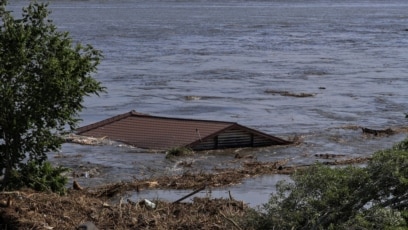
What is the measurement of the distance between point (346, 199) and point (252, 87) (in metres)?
21.7

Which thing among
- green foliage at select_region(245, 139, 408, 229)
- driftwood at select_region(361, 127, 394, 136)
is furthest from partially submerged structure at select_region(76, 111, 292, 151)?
green foliage at select_region(245, 139, 408, 229)

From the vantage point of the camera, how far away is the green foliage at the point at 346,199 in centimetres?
820

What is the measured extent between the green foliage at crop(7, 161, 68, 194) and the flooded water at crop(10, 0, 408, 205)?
2.90 meters

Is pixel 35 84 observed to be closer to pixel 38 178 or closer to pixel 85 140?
pixel 38 178

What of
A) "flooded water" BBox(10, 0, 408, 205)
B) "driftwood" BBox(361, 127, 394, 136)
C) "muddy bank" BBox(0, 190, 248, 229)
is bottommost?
"flooded water" BBox(10, 0, 408, 205)

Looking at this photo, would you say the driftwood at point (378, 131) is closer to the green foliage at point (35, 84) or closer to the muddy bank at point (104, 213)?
the green foliage at point (35, 84)

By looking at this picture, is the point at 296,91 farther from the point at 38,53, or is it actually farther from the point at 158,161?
the point at 38,53

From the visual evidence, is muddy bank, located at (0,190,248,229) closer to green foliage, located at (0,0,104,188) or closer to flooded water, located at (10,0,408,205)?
green foliage, located at (0,0,104,188)

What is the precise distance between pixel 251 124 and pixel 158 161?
5468mm

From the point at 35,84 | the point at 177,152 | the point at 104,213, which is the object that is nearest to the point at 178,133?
the point at 177,152

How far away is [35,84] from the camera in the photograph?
12.2 m

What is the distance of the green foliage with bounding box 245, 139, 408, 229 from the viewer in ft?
26.9

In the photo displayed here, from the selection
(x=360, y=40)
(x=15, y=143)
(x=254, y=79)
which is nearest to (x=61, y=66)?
(x=15, y=143)

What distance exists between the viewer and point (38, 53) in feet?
40.8
